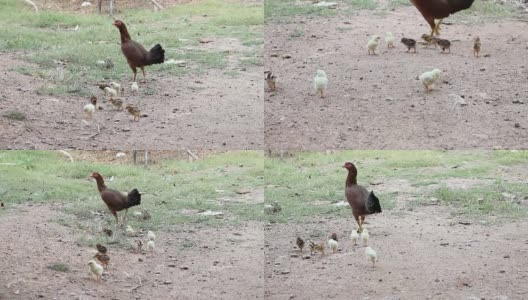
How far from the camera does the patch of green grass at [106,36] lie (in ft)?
16.7

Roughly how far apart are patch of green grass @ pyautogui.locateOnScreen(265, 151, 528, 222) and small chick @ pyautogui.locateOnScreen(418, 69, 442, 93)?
377 mm

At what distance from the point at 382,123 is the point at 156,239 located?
1.24m

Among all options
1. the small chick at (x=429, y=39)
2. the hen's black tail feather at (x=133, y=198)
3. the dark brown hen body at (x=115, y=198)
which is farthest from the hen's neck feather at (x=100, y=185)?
the small chick at (x=429, y=39)

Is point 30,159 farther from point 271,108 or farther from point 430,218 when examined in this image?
point 430,218

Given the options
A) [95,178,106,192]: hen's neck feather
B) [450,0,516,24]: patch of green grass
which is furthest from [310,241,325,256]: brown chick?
[450,0,516,24]: patch of green grass

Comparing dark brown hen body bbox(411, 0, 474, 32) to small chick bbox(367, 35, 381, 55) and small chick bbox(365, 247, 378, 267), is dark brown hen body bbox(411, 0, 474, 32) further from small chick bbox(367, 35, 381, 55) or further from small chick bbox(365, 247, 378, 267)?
small chick bbox(365, 247, 378, 267)

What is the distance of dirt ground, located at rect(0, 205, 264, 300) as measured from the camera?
466 centimetres

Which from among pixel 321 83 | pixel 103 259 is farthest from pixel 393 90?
pixel 103 259

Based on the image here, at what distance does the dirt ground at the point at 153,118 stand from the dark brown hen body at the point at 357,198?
493mm

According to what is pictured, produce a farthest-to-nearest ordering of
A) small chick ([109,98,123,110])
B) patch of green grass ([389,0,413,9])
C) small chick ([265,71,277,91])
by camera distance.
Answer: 1. patch of green grass ([389,0,413,9])
2. small chick ([265,71,277,91])
3. small chick ([109,98,123,110])

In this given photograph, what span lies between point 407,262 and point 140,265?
50.4 inches

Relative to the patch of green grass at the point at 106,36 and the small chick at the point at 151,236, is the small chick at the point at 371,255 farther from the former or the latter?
the patch of green grass at the point at 106,36

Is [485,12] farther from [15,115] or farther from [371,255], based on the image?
[15,115]

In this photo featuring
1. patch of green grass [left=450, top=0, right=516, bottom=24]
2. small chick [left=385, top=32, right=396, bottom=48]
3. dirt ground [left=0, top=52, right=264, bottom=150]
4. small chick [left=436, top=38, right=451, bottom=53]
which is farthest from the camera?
patch of green grass [left=450, top=0, right=516, bottom=24]
